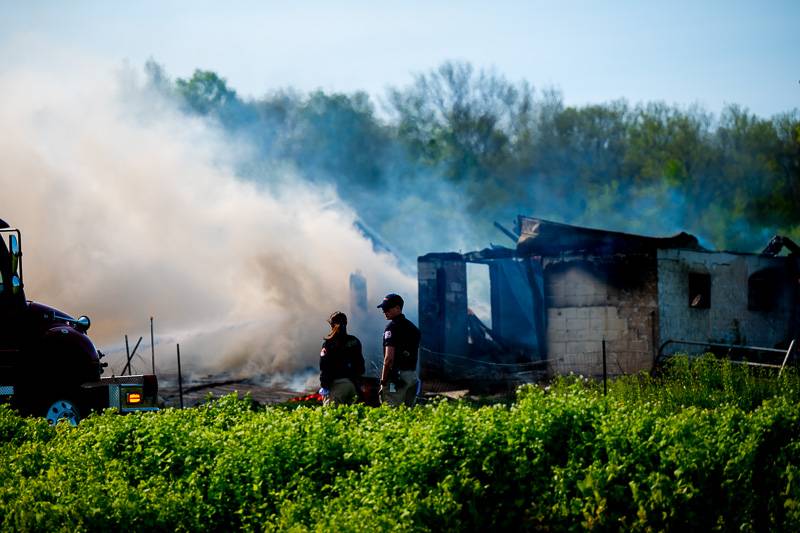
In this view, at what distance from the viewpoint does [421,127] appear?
59844mm

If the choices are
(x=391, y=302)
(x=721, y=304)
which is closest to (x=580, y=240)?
(x=721, y=304)

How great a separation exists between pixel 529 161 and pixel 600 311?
3512 centimetres

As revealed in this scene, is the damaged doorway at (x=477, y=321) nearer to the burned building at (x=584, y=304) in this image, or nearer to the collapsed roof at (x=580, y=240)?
the burned building at (x=584, y=304)

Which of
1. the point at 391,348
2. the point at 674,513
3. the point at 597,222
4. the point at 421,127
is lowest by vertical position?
the point at 674,513

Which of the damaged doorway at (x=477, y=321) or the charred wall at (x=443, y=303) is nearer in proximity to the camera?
the damaged doorway at (x=477, y=321)

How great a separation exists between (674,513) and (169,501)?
3.15 m

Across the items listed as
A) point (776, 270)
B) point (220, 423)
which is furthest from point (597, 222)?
point (220, 423)

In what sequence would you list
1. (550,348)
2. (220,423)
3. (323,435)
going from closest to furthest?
1. (323,435)
2. (220,423)
3. (550,348)

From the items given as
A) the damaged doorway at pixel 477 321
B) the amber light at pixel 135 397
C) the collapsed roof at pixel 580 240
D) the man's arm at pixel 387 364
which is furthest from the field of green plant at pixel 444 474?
the damaged doorway at pixel 477 321

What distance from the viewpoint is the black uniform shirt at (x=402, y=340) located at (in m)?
12.0

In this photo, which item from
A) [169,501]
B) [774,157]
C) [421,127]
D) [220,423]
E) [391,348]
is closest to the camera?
[169,501]

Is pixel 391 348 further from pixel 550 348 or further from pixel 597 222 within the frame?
pixel 597 222

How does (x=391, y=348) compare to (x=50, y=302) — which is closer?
(x=391, y=348)

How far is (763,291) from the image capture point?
2542 cm
